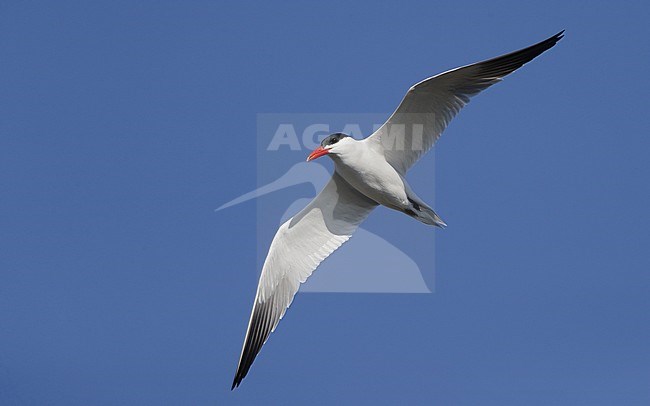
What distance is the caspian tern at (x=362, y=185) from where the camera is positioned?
1381 centimetres

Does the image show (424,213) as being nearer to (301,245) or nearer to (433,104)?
(433,104)

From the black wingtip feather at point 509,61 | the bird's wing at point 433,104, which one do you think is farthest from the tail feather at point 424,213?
the black wingtip feather at point 509,61

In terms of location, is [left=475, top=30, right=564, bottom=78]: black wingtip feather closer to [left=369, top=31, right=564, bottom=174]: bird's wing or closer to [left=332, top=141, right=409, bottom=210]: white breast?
[left=369, top=31, right=564, bottom=174]: bird's wing

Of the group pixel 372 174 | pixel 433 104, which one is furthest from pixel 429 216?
pixel 433 104

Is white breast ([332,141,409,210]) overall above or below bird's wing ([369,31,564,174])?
below

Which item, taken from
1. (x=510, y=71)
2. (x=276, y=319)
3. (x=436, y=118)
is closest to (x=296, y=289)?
(x=276, y=319)

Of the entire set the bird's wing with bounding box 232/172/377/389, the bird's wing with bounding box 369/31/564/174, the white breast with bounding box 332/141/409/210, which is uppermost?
the bird's wing with bounding box 369/31/564/174

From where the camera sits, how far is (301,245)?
15.3 meters

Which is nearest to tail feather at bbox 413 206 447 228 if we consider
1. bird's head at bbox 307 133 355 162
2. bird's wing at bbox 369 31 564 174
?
bird's wing at bbox 369 31 564 174

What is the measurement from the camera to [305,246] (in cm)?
1529

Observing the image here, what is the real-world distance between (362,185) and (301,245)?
1385 millimetres

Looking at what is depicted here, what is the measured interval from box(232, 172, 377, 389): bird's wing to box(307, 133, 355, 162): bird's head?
0.88 m

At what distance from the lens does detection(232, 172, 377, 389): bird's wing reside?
1495 cm

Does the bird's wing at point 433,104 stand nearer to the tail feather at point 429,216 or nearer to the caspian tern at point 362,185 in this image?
the caspian tern at point 362,185
